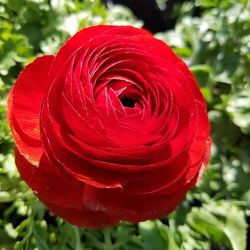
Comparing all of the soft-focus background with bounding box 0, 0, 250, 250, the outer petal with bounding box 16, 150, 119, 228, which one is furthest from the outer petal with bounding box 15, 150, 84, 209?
the soft-focus background with bounding box 0, 0, 250, 250

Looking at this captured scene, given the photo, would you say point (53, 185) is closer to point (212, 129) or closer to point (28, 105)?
point (28, 105)

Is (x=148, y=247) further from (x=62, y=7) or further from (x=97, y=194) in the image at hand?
(x=62, y=7)

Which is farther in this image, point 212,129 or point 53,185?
point 212,129

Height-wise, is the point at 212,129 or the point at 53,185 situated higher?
the point at 53,185

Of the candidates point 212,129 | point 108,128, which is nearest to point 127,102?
point 108,128

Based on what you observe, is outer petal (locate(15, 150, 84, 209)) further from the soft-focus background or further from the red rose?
the soft-focus background

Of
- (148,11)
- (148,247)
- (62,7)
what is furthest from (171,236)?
(148,11)

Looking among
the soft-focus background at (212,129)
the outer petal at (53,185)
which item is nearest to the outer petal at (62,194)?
the outer petal at (53,185)
